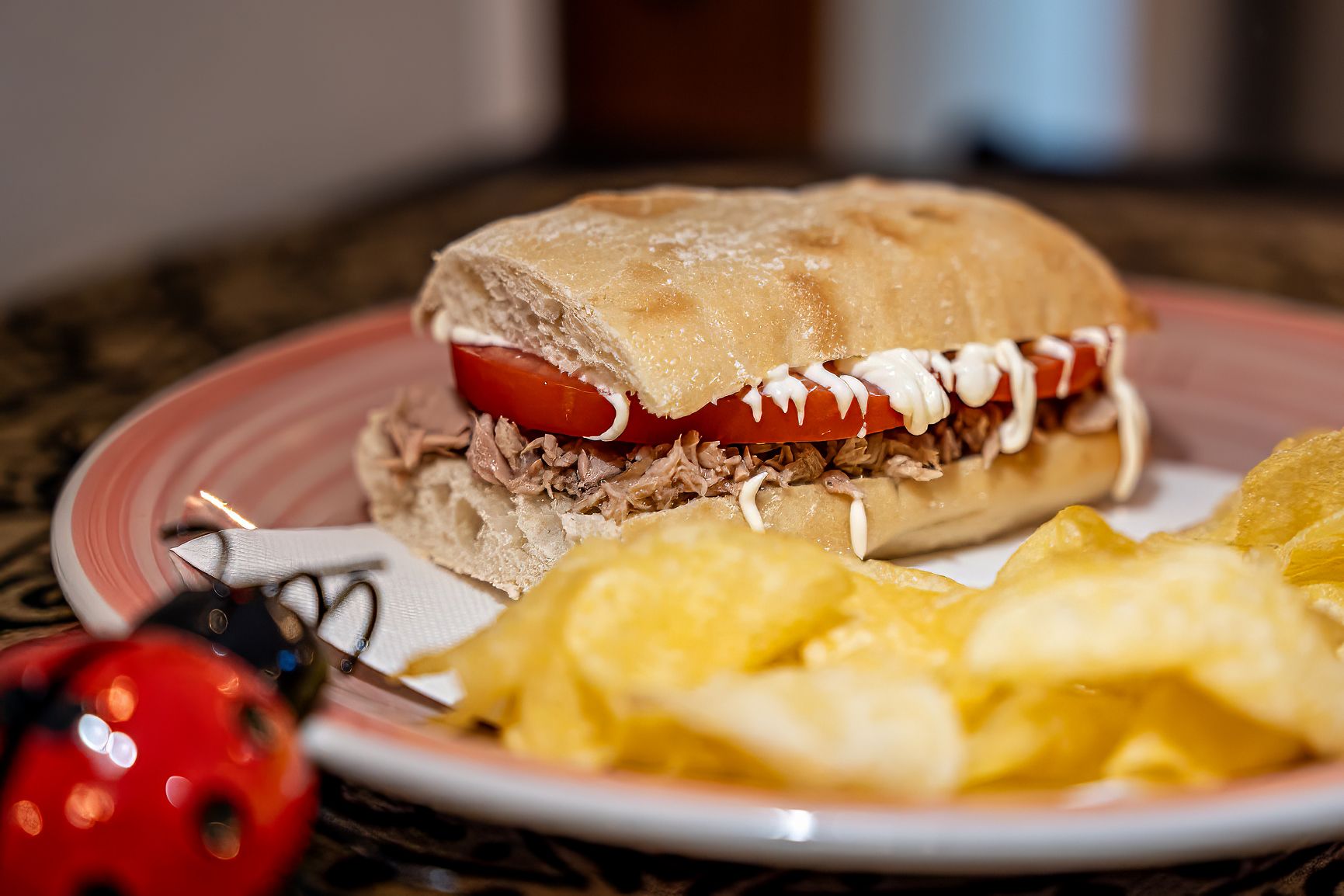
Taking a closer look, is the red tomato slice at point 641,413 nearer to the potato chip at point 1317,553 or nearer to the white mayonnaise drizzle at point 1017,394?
the white mayonnaise drizzle at point 1017,394

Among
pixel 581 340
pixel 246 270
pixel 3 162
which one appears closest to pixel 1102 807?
pixel 581 340

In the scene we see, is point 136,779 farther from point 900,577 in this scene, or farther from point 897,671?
point 900,577

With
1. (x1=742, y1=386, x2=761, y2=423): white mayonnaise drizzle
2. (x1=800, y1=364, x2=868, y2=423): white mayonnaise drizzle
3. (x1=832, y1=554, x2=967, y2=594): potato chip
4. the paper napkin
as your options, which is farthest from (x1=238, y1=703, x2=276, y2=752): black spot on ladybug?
(x1=800, y1=364, x2=868, y2=423): white mayonnaise drizzle

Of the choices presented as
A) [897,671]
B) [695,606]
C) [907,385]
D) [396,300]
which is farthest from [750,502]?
[396,300]

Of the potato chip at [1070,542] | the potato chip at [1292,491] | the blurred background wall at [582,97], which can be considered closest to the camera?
the potato chip at [1070,542]

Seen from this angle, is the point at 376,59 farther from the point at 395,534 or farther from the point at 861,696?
the point at 861,696

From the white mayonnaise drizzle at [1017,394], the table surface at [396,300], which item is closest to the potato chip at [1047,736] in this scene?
the table surface at [396,300]
